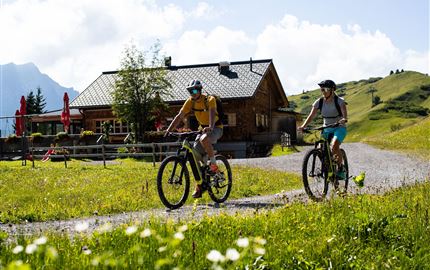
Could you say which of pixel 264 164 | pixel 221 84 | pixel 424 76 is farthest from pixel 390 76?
pixel 264 164

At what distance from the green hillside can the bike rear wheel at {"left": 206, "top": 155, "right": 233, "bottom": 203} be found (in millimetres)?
104679

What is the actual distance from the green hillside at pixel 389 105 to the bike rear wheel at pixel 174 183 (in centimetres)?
10575

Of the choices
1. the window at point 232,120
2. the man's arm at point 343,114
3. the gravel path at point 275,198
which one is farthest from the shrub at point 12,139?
the man's arm at point 343,114

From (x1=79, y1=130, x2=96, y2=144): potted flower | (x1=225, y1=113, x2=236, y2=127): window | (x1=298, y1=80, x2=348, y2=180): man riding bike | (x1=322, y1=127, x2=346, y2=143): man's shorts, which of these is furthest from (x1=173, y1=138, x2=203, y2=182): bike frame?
(x1=225, y1=113, x2=236, y2=127): window

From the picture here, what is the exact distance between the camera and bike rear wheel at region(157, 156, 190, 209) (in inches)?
335

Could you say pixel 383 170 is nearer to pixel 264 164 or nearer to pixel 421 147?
pixel 264 164

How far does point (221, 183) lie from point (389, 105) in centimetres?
14873

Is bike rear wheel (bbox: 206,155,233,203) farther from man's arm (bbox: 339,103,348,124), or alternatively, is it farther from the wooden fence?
the wooden fence

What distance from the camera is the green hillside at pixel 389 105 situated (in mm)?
132000

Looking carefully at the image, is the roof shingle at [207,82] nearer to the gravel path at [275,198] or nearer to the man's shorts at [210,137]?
the gravel path at [275,198]

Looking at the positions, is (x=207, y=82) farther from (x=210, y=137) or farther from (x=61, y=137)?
(x=210, y=137)

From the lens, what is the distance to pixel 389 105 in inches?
5861

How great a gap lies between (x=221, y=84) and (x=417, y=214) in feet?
109

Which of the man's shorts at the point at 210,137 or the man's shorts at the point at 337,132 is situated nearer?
the man's shorts at the point at 210,137
